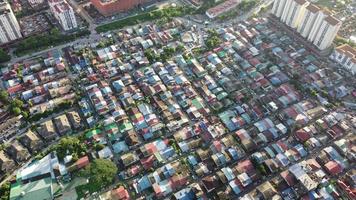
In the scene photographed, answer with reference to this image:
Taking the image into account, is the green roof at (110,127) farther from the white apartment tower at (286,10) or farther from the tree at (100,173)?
the white apartment tower at (286,10)

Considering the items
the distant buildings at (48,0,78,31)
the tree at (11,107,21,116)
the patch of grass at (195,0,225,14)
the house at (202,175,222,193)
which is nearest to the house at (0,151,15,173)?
the tree at (11,107,21,116)

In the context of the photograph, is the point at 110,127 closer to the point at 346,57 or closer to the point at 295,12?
the point at 295,12

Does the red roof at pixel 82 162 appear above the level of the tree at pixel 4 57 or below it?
below

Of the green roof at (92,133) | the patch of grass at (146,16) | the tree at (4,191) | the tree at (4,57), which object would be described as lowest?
the tree at (4,191)

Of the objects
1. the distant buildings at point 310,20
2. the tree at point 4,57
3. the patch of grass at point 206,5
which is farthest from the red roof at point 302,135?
the tree at point 4,57

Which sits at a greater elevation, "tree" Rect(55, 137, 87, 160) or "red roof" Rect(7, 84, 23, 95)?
"red roof" Rect(7, 84, 23, 95)

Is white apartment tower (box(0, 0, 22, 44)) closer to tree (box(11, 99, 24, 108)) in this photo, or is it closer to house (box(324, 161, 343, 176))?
tree (box(11, 99, 24, 108))
